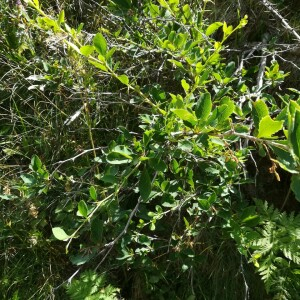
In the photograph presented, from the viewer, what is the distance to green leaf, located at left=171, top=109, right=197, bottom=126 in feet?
3.76

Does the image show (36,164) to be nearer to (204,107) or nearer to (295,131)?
(204,107)

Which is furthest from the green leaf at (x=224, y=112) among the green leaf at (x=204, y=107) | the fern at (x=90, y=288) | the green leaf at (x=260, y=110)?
the fern at (x=90, y=288)

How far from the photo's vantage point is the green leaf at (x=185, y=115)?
1147 millimetres

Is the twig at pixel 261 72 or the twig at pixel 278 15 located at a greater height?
the twig at pixel 278 15

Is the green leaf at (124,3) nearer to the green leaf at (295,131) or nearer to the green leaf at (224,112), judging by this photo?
the green leaf at (224,112)

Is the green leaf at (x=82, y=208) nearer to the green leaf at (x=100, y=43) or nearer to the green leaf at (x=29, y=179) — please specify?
the green leaf at (x=29, y=179)

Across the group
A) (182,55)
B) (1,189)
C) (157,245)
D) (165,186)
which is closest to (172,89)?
(182,55)

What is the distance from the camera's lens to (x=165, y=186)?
5.17ft

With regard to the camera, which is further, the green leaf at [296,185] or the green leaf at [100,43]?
the green leaf at [100,43]

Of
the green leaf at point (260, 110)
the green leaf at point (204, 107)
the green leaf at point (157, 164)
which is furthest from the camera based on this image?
the green leaf at point (157, 164)

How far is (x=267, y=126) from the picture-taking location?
3.30ft

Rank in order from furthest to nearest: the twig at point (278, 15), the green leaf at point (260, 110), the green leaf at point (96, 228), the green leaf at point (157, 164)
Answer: the twig at point (278, 15) → the green leaf at point (96, 228) → the green leaf at point (157, 164) → the green leaf at point (260, 110)

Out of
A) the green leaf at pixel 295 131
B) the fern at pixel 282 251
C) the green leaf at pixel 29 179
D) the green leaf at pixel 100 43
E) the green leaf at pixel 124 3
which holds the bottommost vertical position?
the fern at pixel 282 251

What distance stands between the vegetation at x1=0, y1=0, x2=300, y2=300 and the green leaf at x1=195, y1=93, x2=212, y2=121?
258 millimetres
